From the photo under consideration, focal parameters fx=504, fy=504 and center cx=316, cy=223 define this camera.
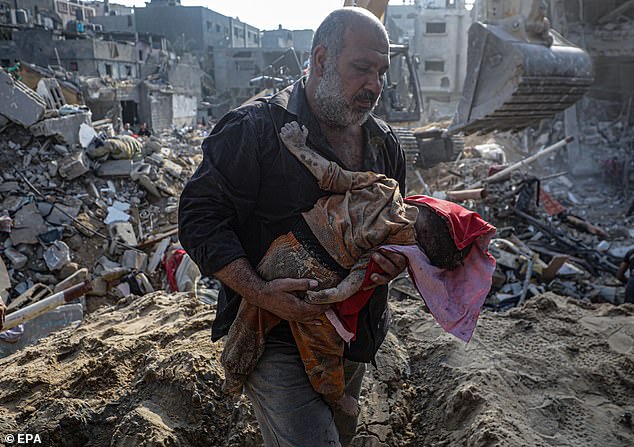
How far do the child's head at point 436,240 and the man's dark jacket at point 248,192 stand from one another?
308 millimetres

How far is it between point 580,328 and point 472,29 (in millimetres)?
3644

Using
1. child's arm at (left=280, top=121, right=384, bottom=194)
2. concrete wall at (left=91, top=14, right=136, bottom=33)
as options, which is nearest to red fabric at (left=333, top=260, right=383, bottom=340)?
child's arm at (left=280, top=121, right=384, bottom=194)

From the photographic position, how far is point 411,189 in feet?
37.1

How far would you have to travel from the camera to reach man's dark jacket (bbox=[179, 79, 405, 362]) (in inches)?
64.8

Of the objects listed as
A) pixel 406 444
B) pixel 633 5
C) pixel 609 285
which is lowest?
pixel 609 285

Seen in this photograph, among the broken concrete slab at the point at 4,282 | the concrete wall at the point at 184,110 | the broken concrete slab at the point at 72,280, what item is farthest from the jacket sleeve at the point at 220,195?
the concrete wall at the point at 184,110

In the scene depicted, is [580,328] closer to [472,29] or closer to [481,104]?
[481,104]

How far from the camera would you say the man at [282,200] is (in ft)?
5.33

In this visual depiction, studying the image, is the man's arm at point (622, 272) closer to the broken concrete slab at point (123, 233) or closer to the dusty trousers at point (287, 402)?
the dusty trousers at point (287, 402)

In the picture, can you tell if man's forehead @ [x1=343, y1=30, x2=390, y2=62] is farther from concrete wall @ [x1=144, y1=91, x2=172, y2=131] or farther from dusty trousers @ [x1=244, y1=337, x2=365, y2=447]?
concrete wall @ [x1=144, y1=91, x2=172, y2=131]

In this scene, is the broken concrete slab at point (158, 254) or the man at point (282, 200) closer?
the man at point (282, 200)

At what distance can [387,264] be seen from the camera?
1.62m

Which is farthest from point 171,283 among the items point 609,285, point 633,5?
point 633,5

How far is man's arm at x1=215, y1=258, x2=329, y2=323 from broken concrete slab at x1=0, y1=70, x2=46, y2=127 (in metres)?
9.40
